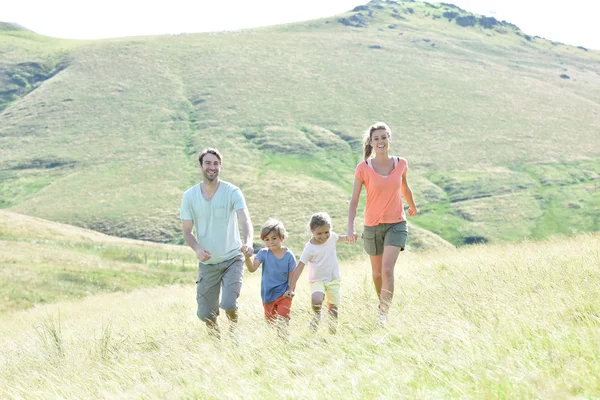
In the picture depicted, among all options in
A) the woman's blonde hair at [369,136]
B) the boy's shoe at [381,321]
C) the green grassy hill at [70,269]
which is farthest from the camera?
the green grassy hill at [70,269]

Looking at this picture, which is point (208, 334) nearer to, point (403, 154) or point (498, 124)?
point (403, 154)

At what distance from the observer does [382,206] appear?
7777 mm

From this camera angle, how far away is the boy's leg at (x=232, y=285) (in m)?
7.73

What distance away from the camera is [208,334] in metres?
7.55

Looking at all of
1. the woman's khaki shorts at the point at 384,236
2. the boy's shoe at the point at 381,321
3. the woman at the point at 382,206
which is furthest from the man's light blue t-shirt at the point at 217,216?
the boy's shoe at the point at 381,321

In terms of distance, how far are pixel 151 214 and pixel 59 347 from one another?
6844 centimetres

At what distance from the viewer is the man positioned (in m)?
7.77

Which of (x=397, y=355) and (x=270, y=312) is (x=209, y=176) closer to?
(x=270, y=312)

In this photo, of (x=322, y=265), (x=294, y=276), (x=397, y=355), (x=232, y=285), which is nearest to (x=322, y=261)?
(x=322, y=265)

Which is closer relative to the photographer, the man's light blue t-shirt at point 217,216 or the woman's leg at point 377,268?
the man's light blue t-shirt at point 217,216

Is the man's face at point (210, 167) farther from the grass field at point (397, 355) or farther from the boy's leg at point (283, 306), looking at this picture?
the grass field at point (397, 355)

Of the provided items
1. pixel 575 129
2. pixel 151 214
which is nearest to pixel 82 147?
pixel 151 214

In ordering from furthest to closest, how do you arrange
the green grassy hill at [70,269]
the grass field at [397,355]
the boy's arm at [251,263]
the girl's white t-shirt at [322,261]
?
1. the green grassy hill at [70,269]
2. the girl's white t-shirt at [322,261]
3. the boy's arm at [251,263]
4. the grass field at [397,355]

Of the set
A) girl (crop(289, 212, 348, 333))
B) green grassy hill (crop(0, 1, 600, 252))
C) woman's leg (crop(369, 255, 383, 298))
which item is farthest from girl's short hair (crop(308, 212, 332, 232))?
green grassy hill (crop(0, 1, 600, 252))
